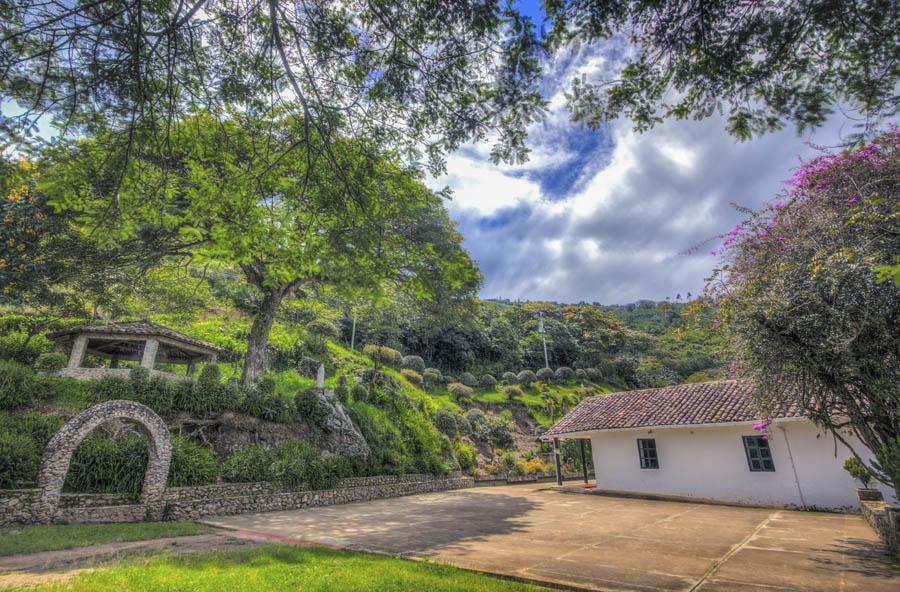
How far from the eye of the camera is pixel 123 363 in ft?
69.9

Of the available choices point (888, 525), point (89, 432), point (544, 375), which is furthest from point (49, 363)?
point (544, 375)

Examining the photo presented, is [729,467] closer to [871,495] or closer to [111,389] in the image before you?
[871,495]

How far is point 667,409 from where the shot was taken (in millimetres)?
15734

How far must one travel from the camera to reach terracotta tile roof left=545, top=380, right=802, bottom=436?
45.4 feet

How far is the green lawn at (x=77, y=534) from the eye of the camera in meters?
6.23

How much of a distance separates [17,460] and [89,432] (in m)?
1.53

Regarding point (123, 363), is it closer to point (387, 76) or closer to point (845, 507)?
point (387, 76)

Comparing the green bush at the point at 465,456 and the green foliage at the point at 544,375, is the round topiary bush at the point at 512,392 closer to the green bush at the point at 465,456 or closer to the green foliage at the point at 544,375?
the green foliage at the point at 544,375

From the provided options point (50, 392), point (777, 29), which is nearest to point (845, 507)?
point (777, 29)

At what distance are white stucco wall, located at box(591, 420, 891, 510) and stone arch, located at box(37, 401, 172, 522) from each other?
15.1m

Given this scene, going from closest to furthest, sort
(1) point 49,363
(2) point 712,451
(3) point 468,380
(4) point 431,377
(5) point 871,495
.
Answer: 1. (5) point 871,495
2. (1) point 49,363
3. (2) point 712,451
4. (4) point 431,377
5. (3) point 468,380

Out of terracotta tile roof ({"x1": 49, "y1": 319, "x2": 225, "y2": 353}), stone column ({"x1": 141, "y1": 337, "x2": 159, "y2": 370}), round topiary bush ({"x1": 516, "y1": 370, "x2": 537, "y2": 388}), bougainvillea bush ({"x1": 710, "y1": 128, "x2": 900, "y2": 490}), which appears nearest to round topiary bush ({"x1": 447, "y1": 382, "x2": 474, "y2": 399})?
round topiary bush ({"x1": 516, "y1": 370, "x2": 537, "y2": 388})

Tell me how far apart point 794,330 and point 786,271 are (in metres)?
0.89

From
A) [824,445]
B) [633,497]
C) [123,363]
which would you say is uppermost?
[123,363]
